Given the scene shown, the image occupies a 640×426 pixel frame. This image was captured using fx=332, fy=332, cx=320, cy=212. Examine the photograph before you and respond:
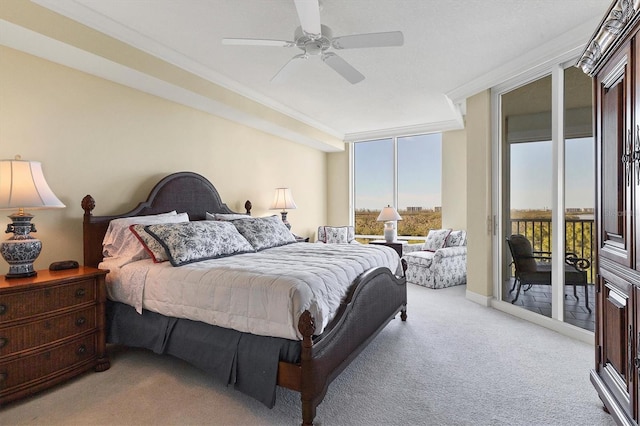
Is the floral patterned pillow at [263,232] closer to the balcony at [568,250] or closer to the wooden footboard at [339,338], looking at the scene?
the wooden footboard at [339,338]

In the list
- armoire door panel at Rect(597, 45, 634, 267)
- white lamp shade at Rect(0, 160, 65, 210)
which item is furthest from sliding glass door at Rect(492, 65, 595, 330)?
white lamp shade at Rect(0, 160, 65, 210)

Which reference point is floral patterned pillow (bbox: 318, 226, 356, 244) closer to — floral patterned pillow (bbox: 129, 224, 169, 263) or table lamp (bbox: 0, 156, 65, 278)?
floral patterned pillow (bbox: 129, 224, 169, 263)

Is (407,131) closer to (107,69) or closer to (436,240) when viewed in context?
(436,240)

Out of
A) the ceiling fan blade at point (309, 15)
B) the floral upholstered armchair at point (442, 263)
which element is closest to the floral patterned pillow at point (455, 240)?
the floral upholstered armchair at point (442, 263)

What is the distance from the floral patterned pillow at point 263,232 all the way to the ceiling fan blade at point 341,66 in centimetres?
176

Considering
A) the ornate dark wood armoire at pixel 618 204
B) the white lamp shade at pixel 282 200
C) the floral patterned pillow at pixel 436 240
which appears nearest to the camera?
the ornate dark wood armoire at pixel 618 204

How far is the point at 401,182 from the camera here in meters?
6.59

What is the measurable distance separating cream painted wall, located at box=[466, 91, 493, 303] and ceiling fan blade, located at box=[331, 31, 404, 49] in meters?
2.17

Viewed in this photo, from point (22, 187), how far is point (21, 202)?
4.5 inches

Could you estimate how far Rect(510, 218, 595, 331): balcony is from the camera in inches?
117

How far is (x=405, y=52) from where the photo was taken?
10.6ft

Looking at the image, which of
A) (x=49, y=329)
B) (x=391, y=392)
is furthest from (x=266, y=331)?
(x=49, y=329)

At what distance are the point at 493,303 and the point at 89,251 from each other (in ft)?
13.8

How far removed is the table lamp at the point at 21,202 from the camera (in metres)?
2.14
